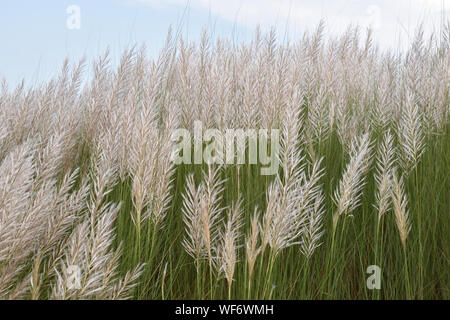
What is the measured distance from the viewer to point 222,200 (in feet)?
6.10

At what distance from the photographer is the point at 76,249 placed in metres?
1.02

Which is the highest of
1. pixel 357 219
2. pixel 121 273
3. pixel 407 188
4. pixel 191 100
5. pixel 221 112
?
pixel 191 100

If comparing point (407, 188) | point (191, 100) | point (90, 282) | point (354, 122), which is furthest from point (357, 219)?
point (90, 282)

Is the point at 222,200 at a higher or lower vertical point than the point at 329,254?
higher

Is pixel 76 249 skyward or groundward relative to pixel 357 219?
groundward

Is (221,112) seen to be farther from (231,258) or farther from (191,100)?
(231,258)

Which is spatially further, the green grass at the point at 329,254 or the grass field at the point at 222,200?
the green grass at the point at 329,254

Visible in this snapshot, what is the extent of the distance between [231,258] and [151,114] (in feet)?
1.79

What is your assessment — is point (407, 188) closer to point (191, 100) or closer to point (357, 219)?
point (357, 219)

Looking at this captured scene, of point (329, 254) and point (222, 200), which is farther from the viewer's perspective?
point (222, 200)

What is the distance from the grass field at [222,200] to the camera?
1.16 m

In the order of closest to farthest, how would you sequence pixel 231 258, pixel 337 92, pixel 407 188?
pixel 231 258 → pixel 407 188 → pixel 337 92
